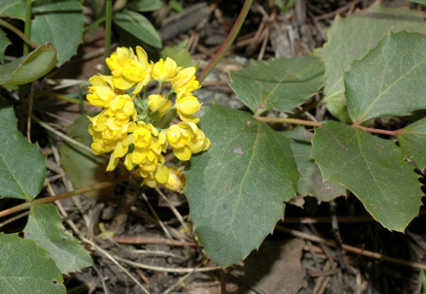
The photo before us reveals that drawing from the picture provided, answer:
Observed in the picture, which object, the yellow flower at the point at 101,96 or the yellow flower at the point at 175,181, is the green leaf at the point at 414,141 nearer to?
the yellow flower at the point at 175,181

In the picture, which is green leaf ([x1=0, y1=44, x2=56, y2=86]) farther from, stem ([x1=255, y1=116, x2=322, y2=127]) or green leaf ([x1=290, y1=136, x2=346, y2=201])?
green leaf ([x1=290, y1=136, x2=346, y2=201])

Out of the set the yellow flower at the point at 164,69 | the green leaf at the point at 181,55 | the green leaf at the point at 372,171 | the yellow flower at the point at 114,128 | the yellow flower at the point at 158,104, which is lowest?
the green leaf at the point at 372,171

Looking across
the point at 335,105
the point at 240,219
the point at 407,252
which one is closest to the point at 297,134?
the point at 335,105

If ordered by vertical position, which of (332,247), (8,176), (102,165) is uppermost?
(8,176)

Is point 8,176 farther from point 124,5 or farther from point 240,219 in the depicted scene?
point 124,5

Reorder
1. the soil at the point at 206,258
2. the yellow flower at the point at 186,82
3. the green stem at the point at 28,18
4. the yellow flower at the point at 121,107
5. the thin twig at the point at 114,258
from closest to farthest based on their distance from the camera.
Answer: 1. the yellow flower at the point at 121,107
2. the yellow flower at the point at 186,82
3. the green stem at the point at 28,18
4. the thin twig at the point at 114,258
5. the soil at the point at 206,258

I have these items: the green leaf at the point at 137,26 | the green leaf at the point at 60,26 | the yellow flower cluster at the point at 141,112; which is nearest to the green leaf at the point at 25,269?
the yellow flower cluster at the point at 141,112

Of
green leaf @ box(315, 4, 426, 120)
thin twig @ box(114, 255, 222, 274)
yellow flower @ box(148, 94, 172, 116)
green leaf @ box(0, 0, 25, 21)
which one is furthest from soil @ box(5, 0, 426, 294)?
yellow flower @ box(148, 94, 172, 116)
